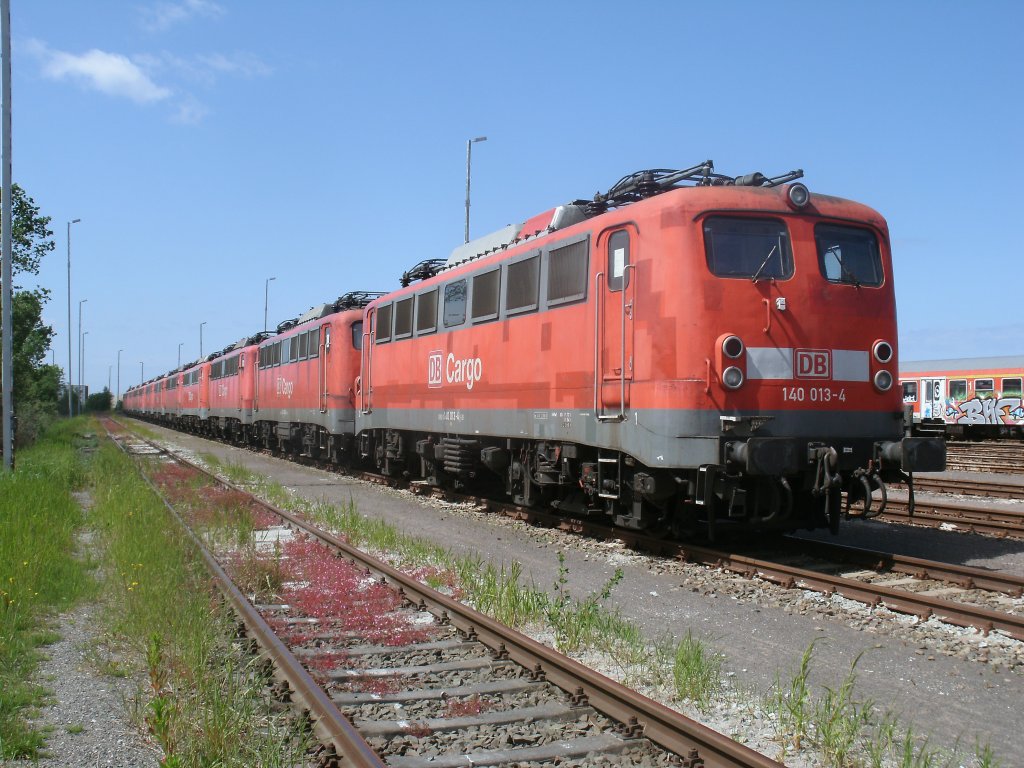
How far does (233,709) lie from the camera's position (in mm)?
4371

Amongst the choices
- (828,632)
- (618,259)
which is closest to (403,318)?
(618,259)

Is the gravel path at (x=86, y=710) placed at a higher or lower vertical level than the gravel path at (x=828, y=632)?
lower

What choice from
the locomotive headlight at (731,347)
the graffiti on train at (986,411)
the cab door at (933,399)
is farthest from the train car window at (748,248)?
the cab door at (933,399)

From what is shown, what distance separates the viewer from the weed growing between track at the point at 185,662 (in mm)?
4020

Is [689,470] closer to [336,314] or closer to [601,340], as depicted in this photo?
[601,340]

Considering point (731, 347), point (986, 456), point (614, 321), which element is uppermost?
point (614, 321)

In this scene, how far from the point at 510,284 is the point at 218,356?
2918 centimetres

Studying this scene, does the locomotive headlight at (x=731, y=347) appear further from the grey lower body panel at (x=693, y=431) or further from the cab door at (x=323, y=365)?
the cab door at (x=323, y=365)

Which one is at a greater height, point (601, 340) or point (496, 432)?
point (601, 340)

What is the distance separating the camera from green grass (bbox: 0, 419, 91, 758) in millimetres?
4609

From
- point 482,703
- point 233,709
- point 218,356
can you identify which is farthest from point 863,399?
point 218,356

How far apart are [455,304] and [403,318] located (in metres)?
2.56

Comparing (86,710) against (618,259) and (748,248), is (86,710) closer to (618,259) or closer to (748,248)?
(618,259)

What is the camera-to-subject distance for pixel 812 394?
835 centimetres
